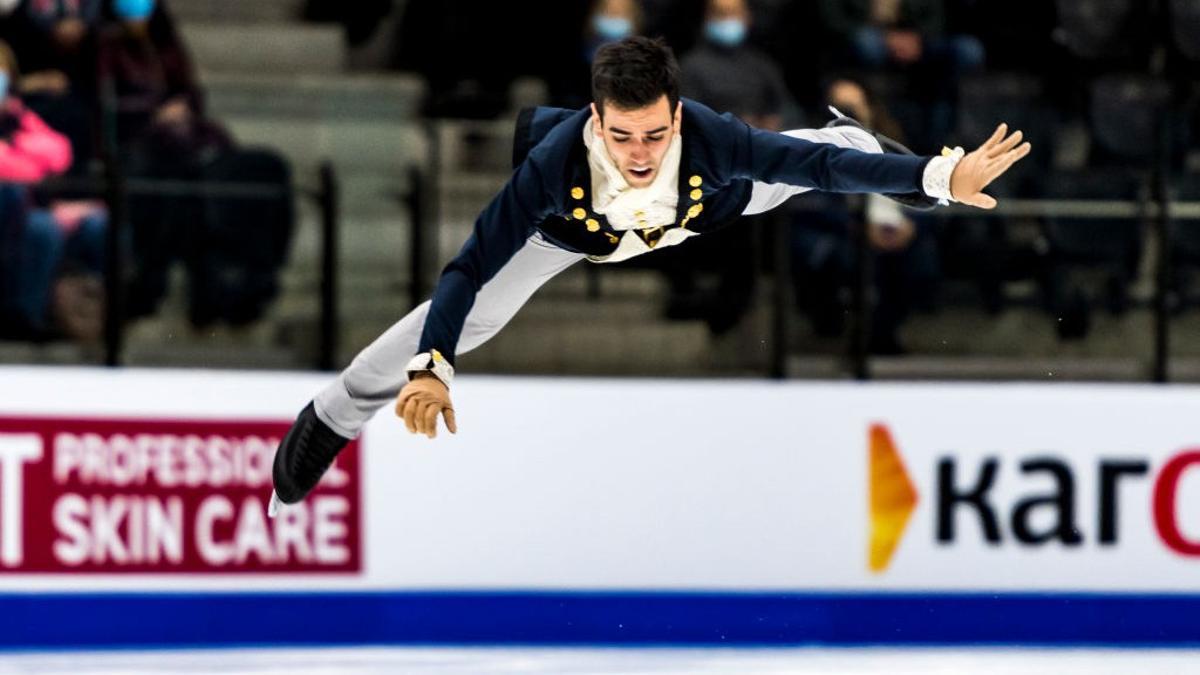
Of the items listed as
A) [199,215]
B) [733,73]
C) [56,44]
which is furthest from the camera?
[733,73]

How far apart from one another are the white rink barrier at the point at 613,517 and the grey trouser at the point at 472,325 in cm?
220

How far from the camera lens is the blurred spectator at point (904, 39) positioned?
10.1 m

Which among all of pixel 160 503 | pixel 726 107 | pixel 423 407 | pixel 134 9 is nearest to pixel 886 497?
pixel 726 107

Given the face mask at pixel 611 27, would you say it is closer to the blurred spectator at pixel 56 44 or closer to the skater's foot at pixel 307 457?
the blurred spectator at pixel 56 44

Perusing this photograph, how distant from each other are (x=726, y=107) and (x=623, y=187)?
3.77m

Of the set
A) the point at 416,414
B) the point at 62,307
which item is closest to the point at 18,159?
the point at 62,307

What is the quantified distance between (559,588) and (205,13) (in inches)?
144

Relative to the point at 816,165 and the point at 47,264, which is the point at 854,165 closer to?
the point at 816,165

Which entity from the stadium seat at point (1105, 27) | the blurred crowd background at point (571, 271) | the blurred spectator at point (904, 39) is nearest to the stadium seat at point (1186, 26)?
the stadium seat at point (1105, 27)

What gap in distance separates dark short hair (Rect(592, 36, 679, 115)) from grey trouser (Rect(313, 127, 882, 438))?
67cm

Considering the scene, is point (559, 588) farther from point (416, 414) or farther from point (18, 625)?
point (416, 414)

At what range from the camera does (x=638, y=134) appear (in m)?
5.67

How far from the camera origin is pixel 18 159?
8781 mm

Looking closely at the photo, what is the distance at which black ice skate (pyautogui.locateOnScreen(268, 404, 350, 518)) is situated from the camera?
21.8 feet
